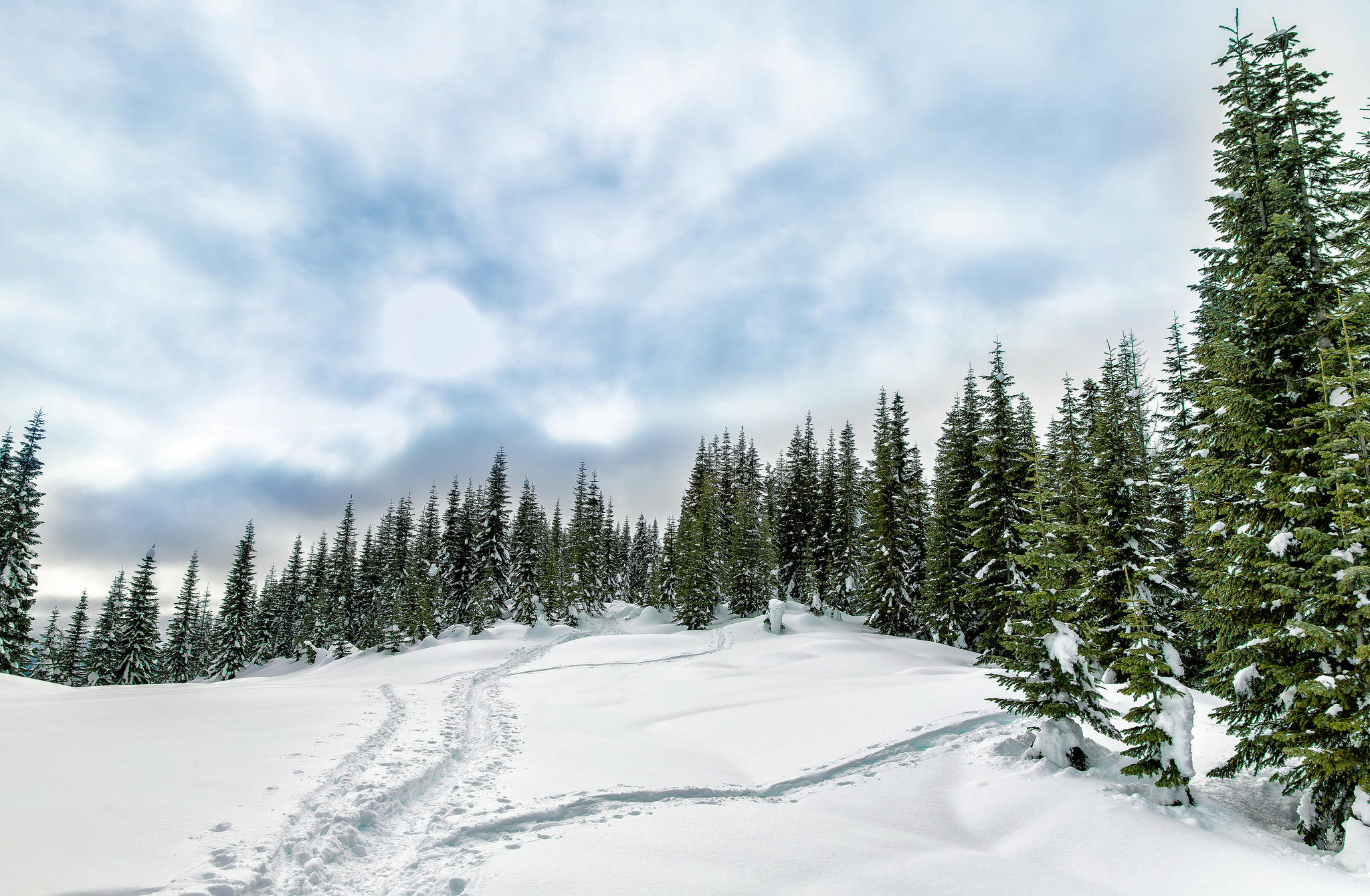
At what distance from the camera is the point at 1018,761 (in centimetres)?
1061

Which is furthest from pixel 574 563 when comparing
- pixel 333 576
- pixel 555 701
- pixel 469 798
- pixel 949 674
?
pixel 469 798

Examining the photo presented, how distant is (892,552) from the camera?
120 ft

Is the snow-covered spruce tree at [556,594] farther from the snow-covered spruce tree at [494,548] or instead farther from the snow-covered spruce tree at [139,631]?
the snow-covered spruce tree at [139,631]

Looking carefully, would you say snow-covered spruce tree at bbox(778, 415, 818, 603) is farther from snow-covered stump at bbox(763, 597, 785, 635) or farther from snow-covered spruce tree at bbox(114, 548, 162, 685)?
snow-covered spruce tree at bbox(114, 548, 162, 685)

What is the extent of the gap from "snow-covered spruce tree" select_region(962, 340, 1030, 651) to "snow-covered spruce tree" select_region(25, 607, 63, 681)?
8217 centimetres

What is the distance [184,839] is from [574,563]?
5625 centimetres

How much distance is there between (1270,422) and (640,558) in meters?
81.3

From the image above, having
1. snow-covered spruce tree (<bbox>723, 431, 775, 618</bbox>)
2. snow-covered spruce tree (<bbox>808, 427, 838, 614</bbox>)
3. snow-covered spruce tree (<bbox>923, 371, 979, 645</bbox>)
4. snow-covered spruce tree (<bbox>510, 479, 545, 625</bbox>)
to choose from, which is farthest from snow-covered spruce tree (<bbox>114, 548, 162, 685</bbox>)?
snow-covered spruce tree (<bbox>923, 371, 979, 645</bbox>)

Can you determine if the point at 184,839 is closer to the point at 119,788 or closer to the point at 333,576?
the point at 119,788

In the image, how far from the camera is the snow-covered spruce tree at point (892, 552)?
36.9 metres

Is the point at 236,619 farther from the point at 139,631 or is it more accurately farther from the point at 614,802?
the point at 614,802

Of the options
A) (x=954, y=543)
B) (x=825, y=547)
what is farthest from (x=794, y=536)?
(x=954, y=543)

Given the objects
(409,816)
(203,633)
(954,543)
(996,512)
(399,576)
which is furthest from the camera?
(203,633)

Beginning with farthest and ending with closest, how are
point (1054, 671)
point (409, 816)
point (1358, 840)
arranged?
point (1054, 671), point (409, 816), point (1358, 840)
